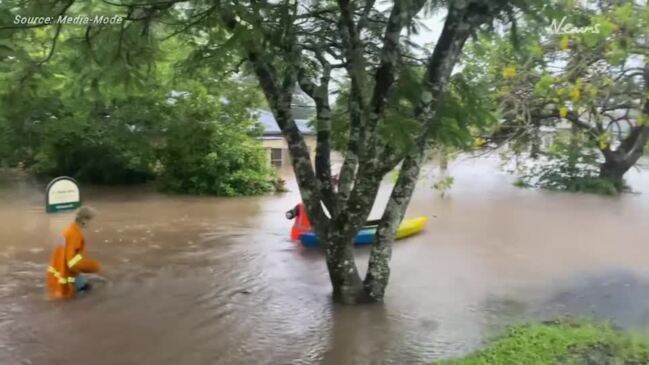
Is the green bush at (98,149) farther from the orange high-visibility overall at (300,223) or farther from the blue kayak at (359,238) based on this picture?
the blue kayak at (359,238)

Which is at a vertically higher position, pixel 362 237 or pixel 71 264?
pixel 71 264

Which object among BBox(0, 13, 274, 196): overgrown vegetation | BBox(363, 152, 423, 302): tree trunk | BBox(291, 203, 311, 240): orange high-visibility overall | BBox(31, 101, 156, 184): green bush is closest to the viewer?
BBox(363, 152, 423, 302): tree trunk

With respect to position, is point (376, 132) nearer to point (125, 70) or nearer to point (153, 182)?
point (125, 70)

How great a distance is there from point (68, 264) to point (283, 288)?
2805 millimetres

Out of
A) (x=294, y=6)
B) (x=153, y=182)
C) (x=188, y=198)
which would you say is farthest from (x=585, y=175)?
(x=294, y=6)

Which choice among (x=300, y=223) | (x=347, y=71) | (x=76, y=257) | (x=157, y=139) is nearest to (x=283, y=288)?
(x=76, y=257)

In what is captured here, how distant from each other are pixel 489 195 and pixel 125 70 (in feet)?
47.1

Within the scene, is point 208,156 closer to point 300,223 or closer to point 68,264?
point 300,223

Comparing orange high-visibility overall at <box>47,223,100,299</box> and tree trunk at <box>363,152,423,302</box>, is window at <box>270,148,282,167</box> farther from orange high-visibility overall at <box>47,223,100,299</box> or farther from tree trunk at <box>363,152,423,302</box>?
tree trunk at <box>363,152,423,302</box>

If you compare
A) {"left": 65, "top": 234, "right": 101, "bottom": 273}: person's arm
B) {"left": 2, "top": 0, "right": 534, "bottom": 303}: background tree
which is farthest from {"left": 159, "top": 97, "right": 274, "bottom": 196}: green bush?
{"left": 65, "top": 234, "right": 101, "bottom": 273}: person's arm

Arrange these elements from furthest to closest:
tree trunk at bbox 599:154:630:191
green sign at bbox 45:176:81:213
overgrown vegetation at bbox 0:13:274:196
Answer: tree trunk at bbox 599:154:630:191
overgrown vegetation at bbox 0:13:274:196
green sign at bbox 45:176:81:213

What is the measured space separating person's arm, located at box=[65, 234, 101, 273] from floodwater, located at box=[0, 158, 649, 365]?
429 mm

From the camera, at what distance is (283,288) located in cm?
938

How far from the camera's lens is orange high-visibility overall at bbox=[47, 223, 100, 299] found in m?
8.11
